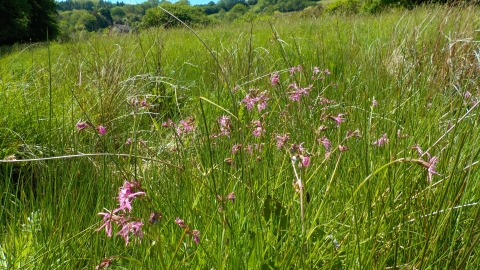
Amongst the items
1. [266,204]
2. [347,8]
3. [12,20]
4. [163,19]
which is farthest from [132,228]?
[12,20]

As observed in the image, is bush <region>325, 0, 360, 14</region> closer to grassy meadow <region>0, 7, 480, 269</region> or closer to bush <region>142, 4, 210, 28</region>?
bush <region>142, 4, 210, 28</region>

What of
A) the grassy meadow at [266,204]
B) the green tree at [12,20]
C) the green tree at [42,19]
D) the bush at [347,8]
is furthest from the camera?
the green tree at [42,19]

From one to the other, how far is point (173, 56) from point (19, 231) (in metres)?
3.87

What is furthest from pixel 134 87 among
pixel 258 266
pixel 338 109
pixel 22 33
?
pixel 22 33

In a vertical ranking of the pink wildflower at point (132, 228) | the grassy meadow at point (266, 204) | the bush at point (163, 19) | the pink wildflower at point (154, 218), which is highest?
the bush at point (163, 19)

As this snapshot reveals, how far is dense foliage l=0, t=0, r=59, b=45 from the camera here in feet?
73.6

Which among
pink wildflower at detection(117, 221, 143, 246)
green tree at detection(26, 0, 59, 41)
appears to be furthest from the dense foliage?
pink wildflower at detection(117, 221, 143, 246)

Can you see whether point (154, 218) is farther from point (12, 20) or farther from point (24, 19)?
point (24, 19)

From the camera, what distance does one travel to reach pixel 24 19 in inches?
916

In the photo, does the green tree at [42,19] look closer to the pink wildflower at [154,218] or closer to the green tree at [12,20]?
the green tree at [12,20]

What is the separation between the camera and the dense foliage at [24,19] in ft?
73.6

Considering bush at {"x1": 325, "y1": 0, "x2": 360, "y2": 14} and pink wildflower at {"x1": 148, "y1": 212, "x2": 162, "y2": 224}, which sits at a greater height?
bush at {"x1": 325, "y1": 0, "x2": 360, "y2": 14}

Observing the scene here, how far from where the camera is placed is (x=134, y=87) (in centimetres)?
317

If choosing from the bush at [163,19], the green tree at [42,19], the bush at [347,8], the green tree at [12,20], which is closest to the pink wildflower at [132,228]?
the bush at [163,19]
